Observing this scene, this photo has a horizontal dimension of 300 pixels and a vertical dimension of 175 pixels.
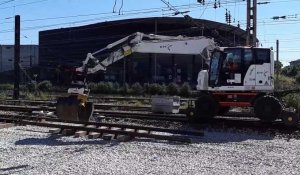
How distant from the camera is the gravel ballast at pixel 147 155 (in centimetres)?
976

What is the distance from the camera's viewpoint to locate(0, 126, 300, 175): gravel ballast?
32.0 feet

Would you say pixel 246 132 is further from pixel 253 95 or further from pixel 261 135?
pixel 253 95

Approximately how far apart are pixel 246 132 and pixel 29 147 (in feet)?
24.1

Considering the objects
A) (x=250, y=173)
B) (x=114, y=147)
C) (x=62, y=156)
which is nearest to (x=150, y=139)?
(x=114, y=147)

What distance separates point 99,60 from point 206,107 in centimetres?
535

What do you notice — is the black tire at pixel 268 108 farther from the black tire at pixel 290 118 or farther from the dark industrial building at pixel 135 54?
the dark industrial building at pixel 135 54

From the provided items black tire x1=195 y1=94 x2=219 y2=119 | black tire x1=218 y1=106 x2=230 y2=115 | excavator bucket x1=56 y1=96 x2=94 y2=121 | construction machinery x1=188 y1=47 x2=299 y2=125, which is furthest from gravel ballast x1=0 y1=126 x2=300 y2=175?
black tire x1=218 y1=106 x2=230 y2=115

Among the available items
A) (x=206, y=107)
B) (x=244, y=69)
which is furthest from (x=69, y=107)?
(x=244, y=69)

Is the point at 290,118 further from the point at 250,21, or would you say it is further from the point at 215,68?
the point at 250,21

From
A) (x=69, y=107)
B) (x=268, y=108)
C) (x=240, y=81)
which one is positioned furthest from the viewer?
(x=240, y=81)

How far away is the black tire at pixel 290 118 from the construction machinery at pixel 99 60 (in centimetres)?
548

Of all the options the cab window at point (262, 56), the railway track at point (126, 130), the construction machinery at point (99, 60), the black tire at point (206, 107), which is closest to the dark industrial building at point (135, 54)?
the construction machinery at point (99, 60)

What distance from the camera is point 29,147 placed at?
12477 mm

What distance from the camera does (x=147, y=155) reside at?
11.3 metres
